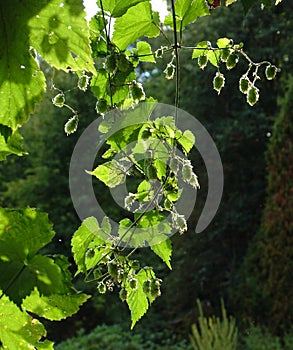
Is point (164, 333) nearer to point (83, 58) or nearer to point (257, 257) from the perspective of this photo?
point (257, 257)

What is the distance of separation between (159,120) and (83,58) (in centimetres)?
31

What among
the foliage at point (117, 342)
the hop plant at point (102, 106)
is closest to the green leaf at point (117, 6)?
the hop plant at point (102, 106)

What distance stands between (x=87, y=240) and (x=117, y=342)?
16.8 feet

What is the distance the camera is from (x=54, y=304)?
1.49 feet

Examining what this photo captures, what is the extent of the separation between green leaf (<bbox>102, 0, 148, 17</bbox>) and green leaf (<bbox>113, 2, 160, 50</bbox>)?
4 centimetres

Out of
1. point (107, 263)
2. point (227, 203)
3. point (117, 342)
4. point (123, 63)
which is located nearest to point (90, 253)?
point (107, 263)

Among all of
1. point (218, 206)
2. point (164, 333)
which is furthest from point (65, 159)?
point (164, 333)

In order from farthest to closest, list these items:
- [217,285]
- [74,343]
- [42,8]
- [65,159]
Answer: [65,159] → [217,285] → [74,343] → [42,8]

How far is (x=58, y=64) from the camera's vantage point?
0.42 meters

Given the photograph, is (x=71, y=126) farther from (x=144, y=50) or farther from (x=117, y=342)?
(x=117, y=342)

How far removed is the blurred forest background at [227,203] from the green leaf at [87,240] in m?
4.91

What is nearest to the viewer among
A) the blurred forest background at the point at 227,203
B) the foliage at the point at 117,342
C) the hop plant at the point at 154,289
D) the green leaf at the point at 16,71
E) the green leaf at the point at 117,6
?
the green leaf at the point at 16,71

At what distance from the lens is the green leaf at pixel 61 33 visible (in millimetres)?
380

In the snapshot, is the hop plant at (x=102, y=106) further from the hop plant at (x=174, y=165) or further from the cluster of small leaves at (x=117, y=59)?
the hop plant at (x=174, y=165)
